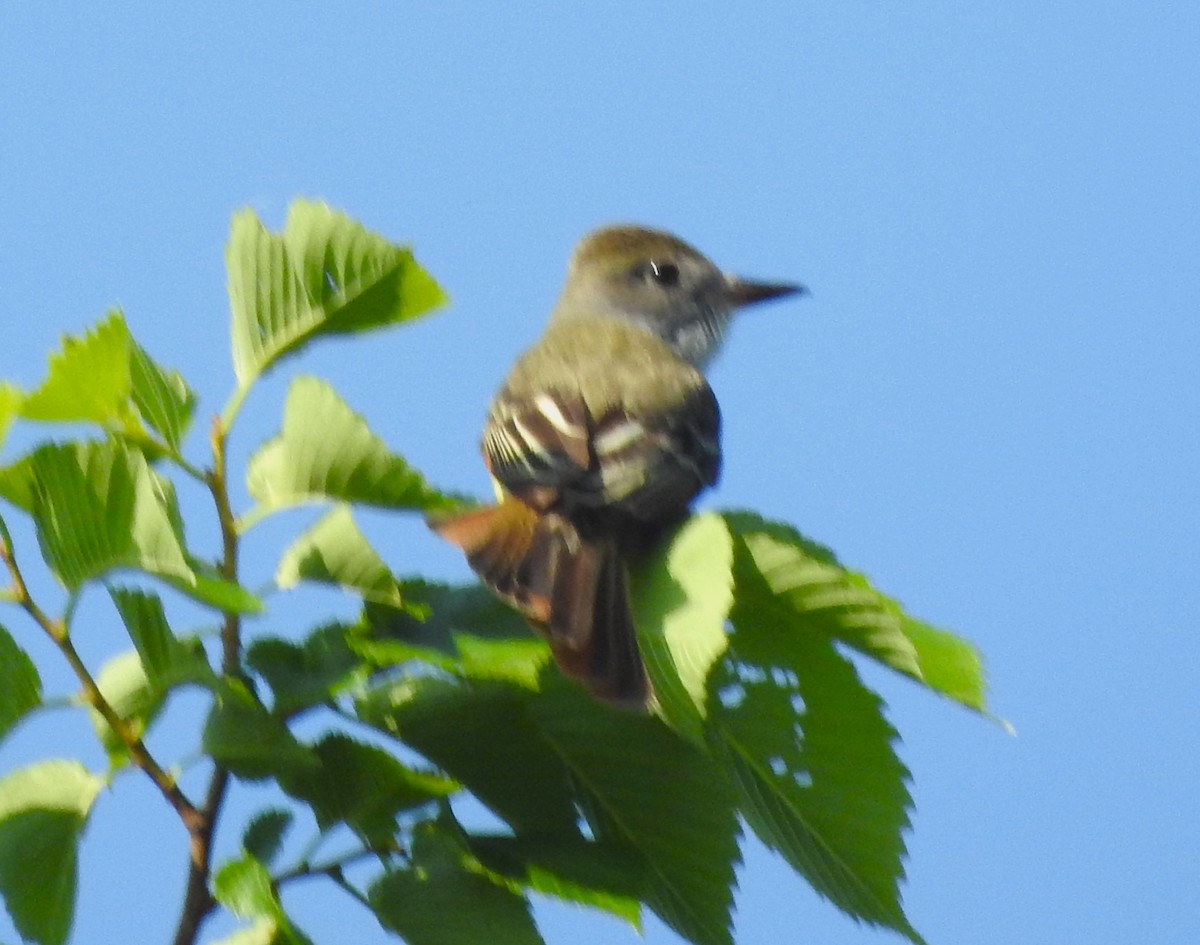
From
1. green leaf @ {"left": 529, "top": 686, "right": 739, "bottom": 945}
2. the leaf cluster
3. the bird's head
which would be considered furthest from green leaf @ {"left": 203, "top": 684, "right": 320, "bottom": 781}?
the bird's head

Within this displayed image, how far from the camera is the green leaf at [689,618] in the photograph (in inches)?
55.6

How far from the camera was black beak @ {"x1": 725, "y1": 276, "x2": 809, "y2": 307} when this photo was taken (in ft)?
12.7

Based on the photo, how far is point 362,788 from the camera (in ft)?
5.23

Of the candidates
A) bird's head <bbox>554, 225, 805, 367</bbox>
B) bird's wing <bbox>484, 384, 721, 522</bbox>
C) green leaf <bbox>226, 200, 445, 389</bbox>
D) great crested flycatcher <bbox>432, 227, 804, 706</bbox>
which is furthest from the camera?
bird's head <bbox>554, 225, 805, 367</bbox>

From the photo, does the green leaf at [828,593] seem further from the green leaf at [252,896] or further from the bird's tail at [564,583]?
the green leaf at [252,896]

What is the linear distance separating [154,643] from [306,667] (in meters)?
0.19

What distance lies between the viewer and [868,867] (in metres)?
1.62

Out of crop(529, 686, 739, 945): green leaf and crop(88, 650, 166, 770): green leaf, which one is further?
crop(529, 686, 739, 945): green leaf

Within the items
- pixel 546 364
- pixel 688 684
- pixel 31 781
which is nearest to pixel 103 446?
pixel 31 781

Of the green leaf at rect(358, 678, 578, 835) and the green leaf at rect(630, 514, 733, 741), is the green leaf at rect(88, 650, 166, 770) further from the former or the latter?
the green leaf at rect(630, 514, 733, 741)

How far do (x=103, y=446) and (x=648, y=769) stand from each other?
64 cm

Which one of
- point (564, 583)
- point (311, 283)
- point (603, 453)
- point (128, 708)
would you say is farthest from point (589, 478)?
point (128, 708)

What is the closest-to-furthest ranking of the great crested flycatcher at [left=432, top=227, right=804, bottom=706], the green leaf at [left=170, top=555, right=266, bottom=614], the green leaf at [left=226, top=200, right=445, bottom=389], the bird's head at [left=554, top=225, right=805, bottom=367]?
the green leaf at [left=170, top=555, right=266, bottom=614] < the green leaf at [left=226, top=200, right=445, bottom=389] < the great crested flycatcher at [left=432, top=227, right=804, bottom=706] < the bird's head at [left=554, top=225, right=805, bottom=367]

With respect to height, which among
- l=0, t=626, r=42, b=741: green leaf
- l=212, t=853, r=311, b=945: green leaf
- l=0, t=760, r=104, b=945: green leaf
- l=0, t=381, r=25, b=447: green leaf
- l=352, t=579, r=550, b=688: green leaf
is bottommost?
l=0, t=760, r=104, b=945: green leaf
